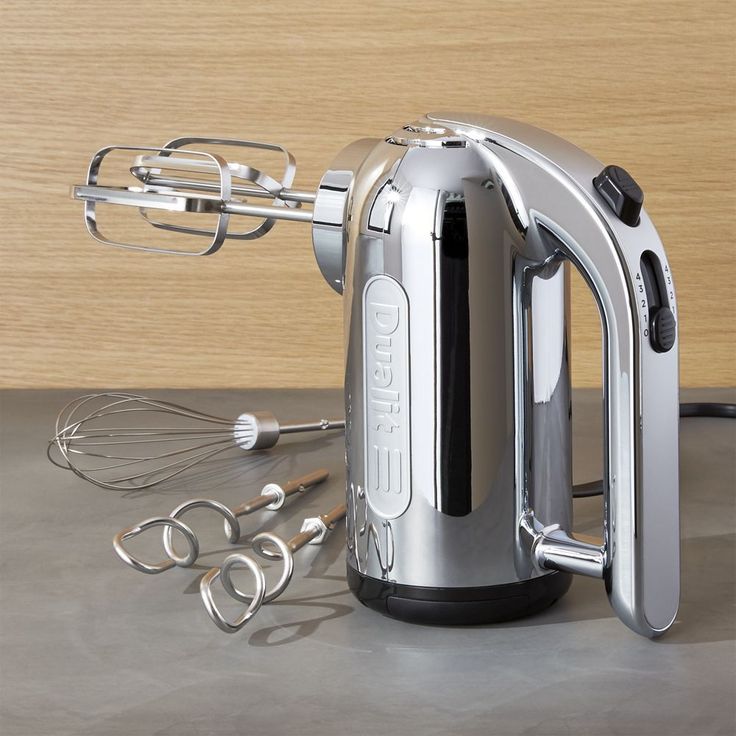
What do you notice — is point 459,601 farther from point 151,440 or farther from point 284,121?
point 284,121

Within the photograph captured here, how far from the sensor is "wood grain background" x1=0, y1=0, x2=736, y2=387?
93 centimetres

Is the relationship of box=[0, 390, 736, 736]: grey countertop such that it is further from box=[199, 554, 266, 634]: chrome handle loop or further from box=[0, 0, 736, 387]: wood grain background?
box=[0, 0, 736, 387]: wood grain background

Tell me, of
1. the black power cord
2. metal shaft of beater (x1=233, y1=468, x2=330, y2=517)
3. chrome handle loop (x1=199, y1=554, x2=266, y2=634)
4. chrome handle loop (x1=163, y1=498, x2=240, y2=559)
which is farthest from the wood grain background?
chrome handle loop (x1=199, y1=554, x2=266, y2=634)

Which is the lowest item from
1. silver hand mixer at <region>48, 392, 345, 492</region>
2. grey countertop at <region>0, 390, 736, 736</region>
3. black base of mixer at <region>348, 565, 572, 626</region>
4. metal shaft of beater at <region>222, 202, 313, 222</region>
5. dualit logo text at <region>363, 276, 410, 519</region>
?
grey countertop at <region>0, 390, 736, 736</region>

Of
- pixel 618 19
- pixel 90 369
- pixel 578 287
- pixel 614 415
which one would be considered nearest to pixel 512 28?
pixel 618 19

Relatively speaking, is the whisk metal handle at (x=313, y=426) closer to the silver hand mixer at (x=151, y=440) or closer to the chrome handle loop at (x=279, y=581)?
the silver hand mixer at (x=151, y=440)

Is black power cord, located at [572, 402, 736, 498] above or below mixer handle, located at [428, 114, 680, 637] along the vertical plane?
below

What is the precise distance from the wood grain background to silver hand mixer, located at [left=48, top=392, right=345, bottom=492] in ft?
0.36

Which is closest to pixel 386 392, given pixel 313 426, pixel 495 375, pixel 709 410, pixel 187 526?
pixel 495 375

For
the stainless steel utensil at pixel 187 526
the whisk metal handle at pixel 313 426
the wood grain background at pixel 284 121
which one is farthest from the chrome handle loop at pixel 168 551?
the wood grain background at pixel 284 121

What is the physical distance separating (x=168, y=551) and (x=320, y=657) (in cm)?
13

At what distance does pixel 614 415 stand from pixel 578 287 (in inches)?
20.5

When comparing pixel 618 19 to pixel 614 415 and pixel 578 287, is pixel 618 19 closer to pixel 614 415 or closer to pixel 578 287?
pixel 578 287

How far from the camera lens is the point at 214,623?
0.52 meters
